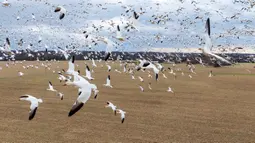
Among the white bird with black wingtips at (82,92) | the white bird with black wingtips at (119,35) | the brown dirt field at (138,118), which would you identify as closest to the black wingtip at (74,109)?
the white bird with black wingtips at (82,92)

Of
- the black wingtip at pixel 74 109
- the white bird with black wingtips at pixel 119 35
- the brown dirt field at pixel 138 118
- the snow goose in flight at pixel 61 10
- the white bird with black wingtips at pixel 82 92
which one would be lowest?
the brown dirt field at pixel 138 118

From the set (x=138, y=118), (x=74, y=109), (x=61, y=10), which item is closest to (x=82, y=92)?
(x=74, y=109)

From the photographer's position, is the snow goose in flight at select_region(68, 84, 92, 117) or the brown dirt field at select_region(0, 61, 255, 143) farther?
the brown dirt field at select_region(0, 61, 255, 143)

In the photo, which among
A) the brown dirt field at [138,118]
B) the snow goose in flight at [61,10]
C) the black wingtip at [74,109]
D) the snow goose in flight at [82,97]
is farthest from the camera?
the brown dirt field at [138,118]

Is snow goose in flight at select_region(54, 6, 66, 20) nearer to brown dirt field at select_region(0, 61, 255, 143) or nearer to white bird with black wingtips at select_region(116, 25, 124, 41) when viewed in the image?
white bird with black wingtips at select_region(116, 25, 124, 41)

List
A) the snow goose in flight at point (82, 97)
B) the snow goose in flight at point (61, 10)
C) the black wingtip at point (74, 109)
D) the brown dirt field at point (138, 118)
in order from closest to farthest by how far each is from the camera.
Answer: the black wingtip at point (74, 109), the snow goose in flight at point (82, 97), the snow goose in flight at point (61, 10), the brown dirt field at point (138, 118)

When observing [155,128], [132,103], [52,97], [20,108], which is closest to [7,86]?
[52,97]

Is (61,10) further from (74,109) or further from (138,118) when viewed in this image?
(138,118)

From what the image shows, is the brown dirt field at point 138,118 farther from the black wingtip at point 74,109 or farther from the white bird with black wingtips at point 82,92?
the black wingtip at point 74,109

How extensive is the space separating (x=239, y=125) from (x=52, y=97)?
18308mm

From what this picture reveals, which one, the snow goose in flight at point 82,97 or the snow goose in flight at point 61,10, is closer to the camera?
the snow goose in flight at point 82,97

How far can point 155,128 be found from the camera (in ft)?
76.8

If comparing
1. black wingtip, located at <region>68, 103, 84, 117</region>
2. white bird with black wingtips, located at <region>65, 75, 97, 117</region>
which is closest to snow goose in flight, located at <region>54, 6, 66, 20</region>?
white bird with black wingtips, located at <region>65, 75, 97, 117</region>

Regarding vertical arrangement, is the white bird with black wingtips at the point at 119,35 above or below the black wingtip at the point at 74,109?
above
